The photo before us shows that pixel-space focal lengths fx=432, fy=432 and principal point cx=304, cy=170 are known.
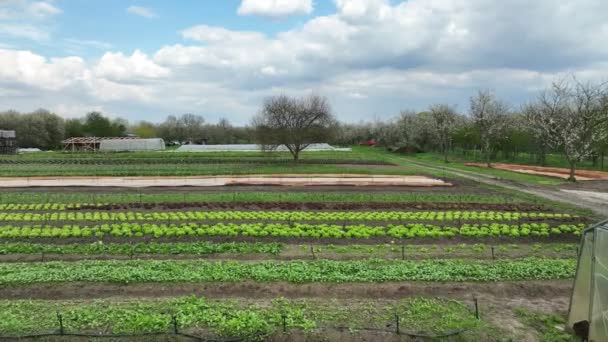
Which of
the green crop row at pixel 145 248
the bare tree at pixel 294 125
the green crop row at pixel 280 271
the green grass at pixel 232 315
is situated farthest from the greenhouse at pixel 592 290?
the bare tree at pixel 294 125

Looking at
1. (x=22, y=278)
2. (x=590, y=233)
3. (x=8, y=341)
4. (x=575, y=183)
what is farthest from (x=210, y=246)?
(x=575, y=183)

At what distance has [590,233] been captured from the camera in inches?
351

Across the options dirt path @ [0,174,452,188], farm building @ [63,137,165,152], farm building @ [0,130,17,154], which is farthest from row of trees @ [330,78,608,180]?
farm building @ [0,130,17,154]

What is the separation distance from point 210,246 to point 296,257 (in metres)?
3.02

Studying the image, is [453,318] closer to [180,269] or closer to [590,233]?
[590,233]

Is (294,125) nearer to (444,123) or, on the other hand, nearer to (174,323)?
(444,123)

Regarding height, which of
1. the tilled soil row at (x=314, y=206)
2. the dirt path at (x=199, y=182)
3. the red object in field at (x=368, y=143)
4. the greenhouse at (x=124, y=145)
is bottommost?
the tilled soil row at (x=314, y=206)

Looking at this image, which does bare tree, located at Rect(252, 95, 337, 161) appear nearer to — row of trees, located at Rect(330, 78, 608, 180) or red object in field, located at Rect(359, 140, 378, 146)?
row of trees, located at Rect(330, 78, 608, 180)

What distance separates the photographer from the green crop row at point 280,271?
442 inches

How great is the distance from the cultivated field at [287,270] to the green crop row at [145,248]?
7cm

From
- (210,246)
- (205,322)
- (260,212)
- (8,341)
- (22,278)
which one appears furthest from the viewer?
(260,212)

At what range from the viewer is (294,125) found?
49312 millimetres

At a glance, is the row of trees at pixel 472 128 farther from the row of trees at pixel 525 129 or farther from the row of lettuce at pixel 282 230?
the row of lettuce at pixel 282 230

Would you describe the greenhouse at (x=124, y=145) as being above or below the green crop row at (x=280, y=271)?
above
